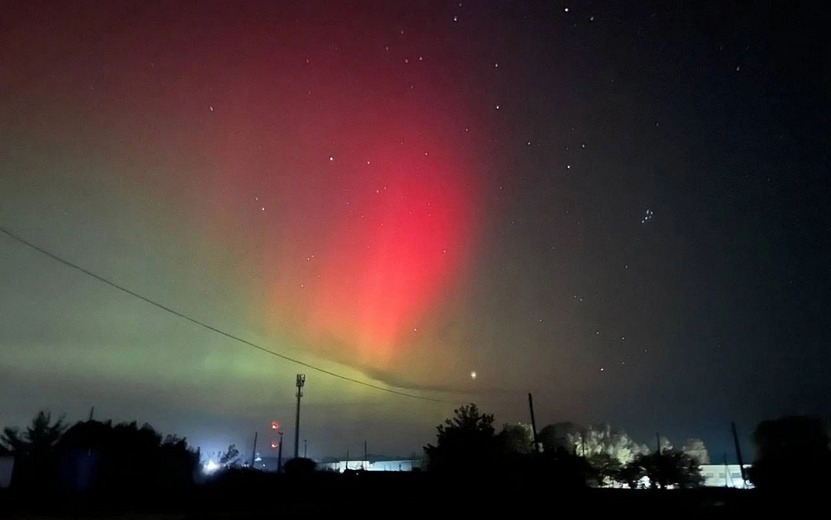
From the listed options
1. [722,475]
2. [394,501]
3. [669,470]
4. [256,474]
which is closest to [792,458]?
[669,470]

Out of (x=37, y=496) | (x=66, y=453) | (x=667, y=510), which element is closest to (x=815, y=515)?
(x=667, y=510)

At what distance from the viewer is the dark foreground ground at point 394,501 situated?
20875 mm

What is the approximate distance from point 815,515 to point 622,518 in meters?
5.22

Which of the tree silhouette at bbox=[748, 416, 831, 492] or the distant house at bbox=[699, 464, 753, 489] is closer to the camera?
the tree silhouette at bbox=[748, 416, 831, 492]

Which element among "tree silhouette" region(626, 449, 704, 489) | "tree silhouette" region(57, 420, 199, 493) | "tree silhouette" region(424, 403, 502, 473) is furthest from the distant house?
"tree silhouette" region(57, 420, 199, 493)

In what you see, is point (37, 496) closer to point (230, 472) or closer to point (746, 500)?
point (230, 472)

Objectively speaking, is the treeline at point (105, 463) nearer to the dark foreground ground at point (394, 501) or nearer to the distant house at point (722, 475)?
the dark foreground ground at point (394, 501)

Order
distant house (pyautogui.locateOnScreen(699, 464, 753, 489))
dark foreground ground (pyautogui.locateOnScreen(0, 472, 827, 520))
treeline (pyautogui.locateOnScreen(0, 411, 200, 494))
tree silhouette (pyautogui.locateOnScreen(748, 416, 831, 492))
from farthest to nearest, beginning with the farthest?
distant house (pyautogui.locateOnScreen(699, 464, 753, 489))
treeline (pyautogui.locateOnScreen(0, 411, 200, 494))
tree silhouette (pyautogui.locateOnScreen(748, 416, 831, 492))
dark foreground ground (pyautogui.locateOnScreen(0, 472, 827, 520))

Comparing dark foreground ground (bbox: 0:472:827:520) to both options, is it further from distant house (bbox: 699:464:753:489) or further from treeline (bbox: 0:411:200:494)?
distant house (bbox: 699:464:753:489)

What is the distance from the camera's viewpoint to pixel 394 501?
26781mm

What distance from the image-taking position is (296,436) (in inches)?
2229

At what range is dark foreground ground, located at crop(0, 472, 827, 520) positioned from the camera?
822 inches

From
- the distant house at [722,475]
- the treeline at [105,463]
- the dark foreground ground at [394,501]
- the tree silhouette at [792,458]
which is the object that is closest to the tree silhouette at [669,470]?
the tree silhouette at [792,458]

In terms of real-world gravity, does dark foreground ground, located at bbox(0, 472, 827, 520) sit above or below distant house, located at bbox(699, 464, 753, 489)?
below
